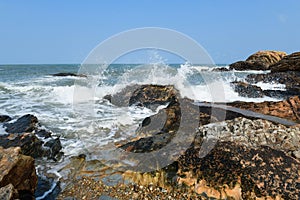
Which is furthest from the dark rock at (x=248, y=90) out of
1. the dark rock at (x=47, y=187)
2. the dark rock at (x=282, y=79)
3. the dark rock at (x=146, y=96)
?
the dark rock at (x=47, y=187)

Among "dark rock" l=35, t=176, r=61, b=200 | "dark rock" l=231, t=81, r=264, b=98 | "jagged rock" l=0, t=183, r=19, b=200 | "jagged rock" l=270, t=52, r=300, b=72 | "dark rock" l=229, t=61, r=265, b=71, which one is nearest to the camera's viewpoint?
"jagged rock" l=0, t=183, r=19, b=200

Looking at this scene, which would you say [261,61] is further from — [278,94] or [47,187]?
[47,187]

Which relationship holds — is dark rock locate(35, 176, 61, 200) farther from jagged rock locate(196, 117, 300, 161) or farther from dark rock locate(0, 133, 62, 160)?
jagged rock locate(196, 117, 300, 161)

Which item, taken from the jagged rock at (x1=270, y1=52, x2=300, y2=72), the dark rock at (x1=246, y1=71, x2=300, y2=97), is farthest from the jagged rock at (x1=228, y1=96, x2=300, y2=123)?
the jagged rock at (x1=270, y1=52, x2=300, y2=72)

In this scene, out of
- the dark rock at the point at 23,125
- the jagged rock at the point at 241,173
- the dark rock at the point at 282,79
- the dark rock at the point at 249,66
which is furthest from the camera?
the dark rock at the point at 249,66

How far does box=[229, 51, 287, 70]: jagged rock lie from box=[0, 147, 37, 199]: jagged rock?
2697 centimetres

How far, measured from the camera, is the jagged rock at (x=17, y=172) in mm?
2598

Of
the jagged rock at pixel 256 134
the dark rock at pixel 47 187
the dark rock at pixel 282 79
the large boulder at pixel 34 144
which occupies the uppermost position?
the dark rock at pixel 282 79

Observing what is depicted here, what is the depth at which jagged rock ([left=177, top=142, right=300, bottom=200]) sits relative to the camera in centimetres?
241

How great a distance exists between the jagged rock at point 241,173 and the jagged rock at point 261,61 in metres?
25.7

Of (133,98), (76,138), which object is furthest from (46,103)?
(76,138)

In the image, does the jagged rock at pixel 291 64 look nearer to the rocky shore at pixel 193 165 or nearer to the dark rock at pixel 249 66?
the dark rock at pixel 249 66

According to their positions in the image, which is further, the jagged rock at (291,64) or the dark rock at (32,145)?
the jagged rock at (291,64)

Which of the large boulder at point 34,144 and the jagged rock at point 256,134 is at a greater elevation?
the jagged rock at point 256,134
